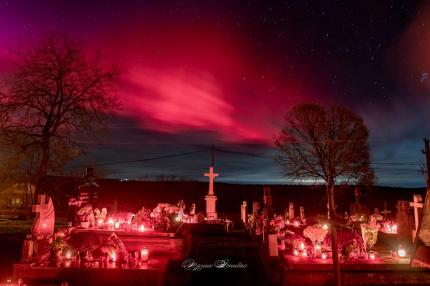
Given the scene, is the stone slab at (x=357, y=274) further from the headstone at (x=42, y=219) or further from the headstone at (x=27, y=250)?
the headstone at (x=42, y=219)

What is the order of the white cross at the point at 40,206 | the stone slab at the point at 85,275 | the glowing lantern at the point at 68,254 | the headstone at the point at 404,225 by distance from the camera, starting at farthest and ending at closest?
the headstone at the point at 404,225 < the white cross at the point at 40,206 < the glowing lantern at the point at 68,254 < the stone slab at the point at 85,275

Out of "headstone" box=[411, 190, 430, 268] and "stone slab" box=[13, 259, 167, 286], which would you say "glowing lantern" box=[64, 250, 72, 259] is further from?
"headstone" box=[411, 190, 430, 268]

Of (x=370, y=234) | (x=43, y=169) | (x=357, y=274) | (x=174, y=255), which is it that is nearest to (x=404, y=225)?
(x=370, y=234)

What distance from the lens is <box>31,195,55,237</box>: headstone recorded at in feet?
37.1

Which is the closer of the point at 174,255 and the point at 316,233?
the point at 316,233

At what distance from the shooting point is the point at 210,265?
42.8ft

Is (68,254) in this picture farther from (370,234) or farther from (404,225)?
(404,225)

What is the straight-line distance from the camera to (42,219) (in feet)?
38.1

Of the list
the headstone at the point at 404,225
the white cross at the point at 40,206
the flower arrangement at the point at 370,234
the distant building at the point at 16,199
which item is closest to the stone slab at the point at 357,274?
the flower arrangement at the point at 370,234

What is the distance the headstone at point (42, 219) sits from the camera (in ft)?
37.1

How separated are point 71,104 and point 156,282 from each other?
13.9 m

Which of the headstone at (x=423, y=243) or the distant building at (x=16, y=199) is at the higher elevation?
the distant building at (x=16, y=199)

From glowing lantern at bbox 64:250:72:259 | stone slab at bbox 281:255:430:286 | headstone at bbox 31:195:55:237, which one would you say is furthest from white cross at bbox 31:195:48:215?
stone slab at bbox 281:255:430:286

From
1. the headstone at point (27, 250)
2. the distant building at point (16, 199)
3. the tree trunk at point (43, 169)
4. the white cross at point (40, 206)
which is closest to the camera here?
the headstone at point (27, 250)
